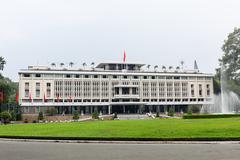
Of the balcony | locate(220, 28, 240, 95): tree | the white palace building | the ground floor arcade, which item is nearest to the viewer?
locate(220, 28, 240, 95): tree

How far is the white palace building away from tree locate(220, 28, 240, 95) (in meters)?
18.2

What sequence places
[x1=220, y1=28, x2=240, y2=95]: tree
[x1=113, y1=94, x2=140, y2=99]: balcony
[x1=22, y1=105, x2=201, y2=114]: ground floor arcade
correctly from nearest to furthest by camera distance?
[x1=220, y1=28, x2=240, y2=95]: tree → [x1=22, y1=105, x2=201, y2=114]: ground floor arcade → [x1=113, y1=94, x2=140, y2=99]: balcony

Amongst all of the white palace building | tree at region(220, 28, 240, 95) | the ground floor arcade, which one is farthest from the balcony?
tree at region(220, 28, 240, 95)

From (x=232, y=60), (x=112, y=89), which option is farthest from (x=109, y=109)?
(x=232, y=60)

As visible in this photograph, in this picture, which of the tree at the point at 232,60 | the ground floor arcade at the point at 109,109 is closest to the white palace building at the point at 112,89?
the ground floor arcade at the point at 109,109

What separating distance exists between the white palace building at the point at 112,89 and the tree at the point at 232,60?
18176mm

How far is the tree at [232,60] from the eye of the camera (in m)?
88.1

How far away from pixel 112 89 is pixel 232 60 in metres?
36.2

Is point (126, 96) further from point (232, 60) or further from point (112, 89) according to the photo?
point (232, 60)

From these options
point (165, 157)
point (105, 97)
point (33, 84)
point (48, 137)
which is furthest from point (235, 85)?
A: point (165, 157)

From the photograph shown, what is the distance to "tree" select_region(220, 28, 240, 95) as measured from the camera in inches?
3467

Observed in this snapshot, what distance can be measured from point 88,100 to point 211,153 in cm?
8845

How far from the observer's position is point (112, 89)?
10375 cm

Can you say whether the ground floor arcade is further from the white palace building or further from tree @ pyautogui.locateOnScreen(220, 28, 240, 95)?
tree @ pyautogui.locateOnScreen(220, 28, 240, 95)
